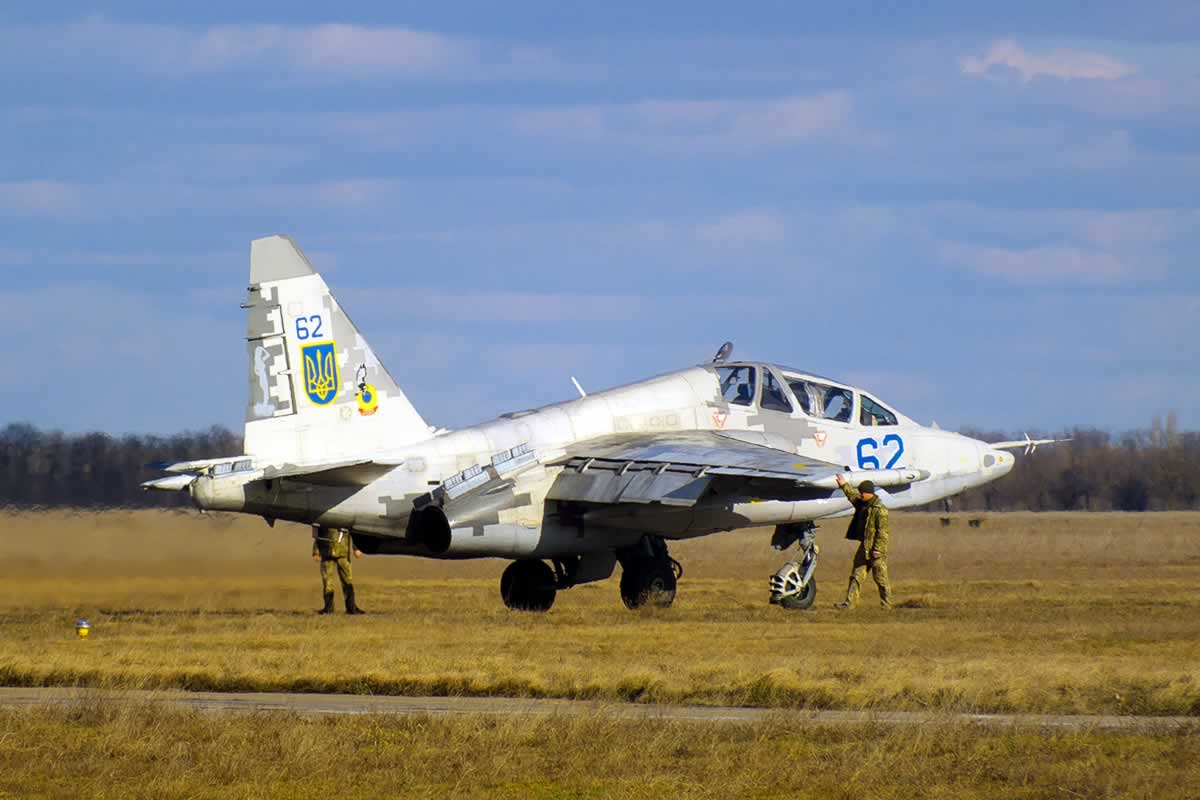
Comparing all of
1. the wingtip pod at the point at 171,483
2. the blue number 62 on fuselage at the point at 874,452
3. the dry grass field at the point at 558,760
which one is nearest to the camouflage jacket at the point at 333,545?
the wingtip pod at the point at 171,483

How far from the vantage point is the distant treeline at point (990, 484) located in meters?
25.7

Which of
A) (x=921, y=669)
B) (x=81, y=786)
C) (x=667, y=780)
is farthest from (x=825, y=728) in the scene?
(x=81, y=786)

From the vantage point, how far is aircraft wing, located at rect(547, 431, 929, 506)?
70.1 ft

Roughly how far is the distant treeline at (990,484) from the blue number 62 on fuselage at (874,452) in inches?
385

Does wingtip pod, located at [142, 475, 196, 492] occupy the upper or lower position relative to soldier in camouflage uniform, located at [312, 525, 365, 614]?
upper

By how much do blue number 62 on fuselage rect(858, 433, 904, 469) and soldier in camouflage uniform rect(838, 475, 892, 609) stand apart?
8.43ft

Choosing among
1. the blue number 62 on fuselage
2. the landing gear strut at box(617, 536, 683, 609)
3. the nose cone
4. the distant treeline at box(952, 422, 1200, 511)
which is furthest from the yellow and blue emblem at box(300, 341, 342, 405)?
the distant treeline at box(952, 422, 1200, 511)

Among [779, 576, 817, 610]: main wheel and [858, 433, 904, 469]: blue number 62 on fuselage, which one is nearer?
[779, 576, 817, 610]: main wheel

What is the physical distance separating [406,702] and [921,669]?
427 centimetres

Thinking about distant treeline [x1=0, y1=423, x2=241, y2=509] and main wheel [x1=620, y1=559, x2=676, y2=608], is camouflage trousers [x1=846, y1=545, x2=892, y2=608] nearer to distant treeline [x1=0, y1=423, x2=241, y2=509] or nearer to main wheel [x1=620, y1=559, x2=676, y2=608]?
main wheel [x1=620, y1=559, x2=676, y2=608]

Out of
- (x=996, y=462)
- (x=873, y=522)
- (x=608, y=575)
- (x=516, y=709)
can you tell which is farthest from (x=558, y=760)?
(x=996, y=462)

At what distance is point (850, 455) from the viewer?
990 inches

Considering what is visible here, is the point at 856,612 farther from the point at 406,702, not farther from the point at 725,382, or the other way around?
the point at 406,702

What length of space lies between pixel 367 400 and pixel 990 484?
3695cm
